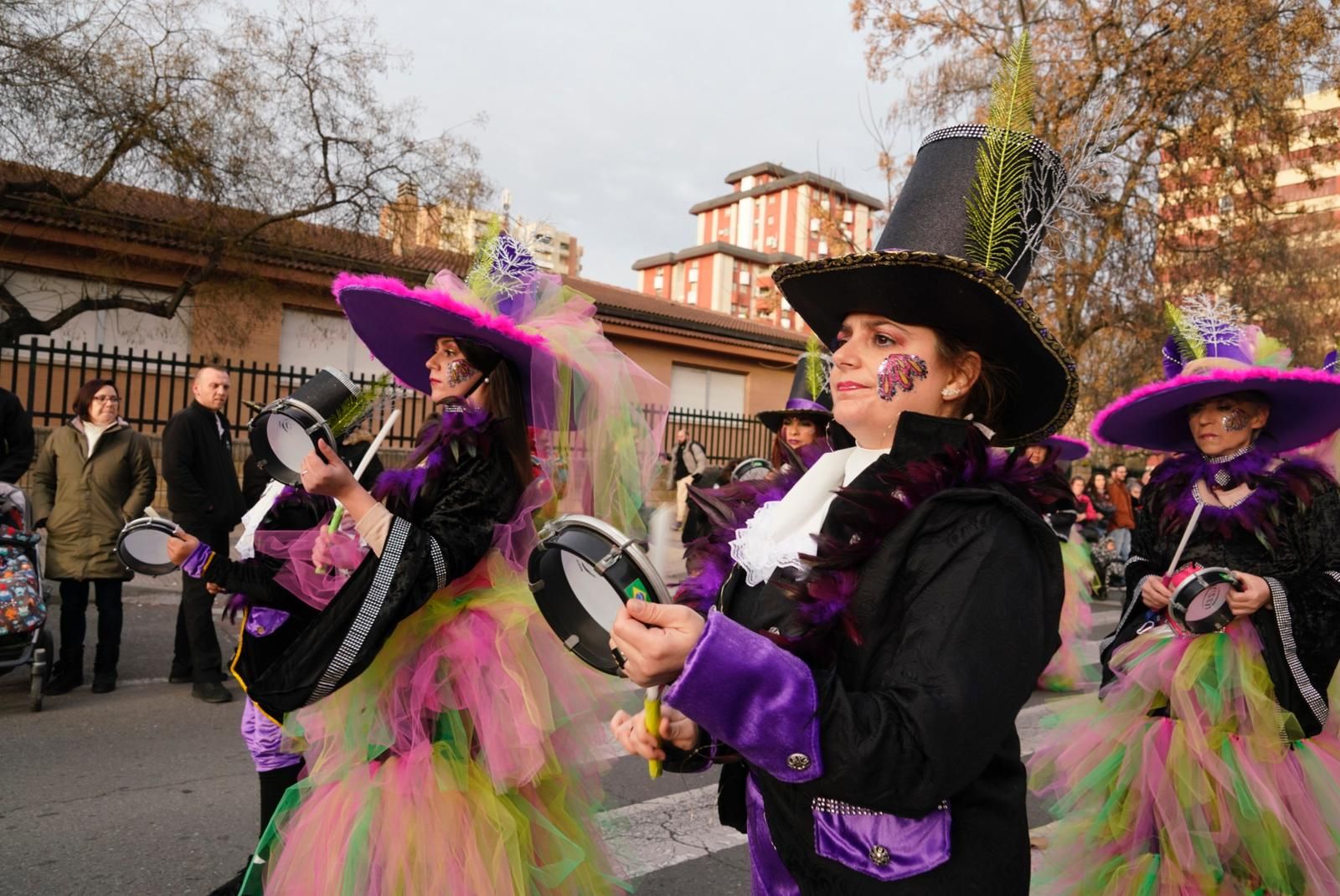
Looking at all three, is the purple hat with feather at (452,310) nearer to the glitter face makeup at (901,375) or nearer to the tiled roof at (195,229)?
the glitter face makeup at (901,375)

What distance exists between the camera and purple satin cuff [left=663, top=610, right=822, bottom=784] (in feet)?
4.45

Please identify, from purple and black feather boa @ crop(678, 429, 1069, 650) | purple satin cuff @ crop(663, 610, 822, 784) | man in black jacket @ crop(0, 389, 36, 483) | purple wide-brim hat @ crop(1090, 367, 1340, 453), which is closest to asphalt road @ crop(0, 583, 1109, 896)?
purple wide-brim hat @ crop(1090, 367, 1340, 453)

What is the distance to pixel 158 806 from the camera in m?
4.33

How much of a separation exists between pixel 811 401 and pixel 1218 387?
138 inches

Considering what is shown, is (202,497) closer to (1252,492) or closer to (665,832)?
(665,832)

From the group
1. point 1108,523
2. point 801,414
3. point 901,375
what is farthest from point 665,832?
point 1108,523

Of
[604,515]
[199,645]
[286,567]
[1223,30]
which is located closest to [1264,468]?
[604,515]

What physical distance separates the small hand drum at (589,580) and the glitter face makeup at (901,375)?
64 cm

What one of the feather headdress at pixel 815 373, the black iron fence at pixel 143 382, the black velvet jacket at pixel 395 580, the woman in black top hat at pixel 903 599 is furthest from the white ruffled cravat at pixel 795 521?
the black iron fence at pixel 143 382

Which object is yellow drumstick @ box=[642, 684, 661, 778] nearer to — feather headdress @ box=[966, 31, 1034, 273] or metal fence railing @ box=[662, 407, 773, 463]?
feather headdress @ box=[966, 31, 1034, 273]

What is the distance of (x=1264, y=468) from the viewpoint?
3484mm

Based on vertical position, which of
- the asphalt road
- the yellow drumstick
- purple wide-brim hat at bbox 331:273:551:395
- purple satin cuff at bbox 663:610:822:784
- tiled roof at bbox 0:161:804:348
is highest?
tiled roof at bbox 0:161:804:348

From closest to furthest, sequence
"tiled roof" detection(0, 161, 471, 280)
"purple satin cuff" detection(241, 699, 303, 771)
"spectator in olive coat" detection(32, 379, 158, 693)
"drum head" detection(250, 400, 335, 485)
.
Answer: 1. "drum head" detection(250, 400, 335, 485)
2. "purple satin cuff" detection(241, 699, 303, 771)
3. "spectator in olive coat" detection(32, 379, 158, 693)
4. "tiled roof" detection(0, 161, 471, 280)

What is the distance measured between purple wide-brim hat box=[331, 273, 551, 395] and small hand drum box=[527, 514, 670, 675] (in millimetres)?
1420
